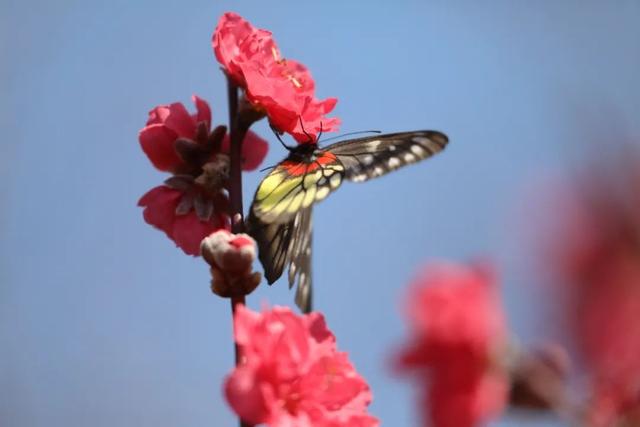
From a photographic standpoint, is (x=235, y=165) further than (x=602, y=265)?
Yes

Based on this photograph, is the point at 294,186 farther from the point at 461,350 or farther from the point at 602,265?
the point at 602,265

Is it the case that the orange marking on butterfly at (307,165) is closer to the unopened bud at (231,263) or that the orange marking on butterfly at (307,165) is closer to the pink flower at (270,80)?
the pink flower at (270,80)

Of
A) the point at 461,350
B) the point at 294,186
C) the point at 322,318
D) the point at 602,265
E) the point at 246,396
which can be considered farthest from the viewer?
the point at 294,186

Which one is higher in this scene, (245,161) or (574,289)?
(245,161)

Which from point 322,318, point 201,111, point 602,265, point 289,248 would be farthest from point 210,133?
point 602,265

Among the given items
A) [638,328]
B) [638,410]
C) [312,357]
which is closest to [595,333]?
[638,328]

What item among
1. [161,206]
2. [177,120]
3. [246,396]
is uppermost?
[177,120]

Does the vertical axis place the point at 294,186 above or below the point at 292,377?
above

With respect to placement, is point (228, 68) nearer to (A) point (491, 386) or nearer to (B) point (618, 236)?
(A) point (491, 386)

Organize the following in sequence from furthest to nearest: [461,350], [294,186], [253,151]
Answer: [253,151] < [294,186] < [461,350]
